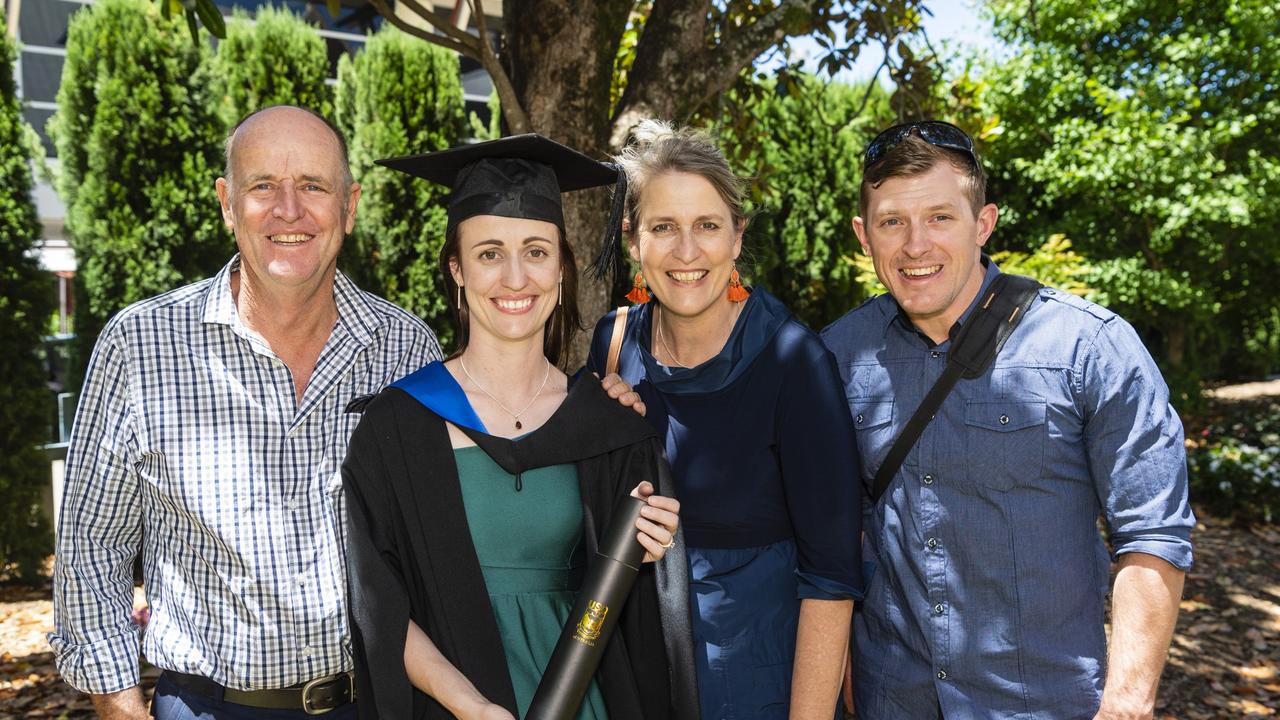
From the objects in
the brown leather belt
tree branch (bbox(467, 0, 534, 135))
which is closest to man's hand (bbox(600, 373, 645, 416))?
the brown leather belt

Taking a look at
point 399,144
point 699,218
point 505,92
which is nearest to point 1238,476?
point 399,144

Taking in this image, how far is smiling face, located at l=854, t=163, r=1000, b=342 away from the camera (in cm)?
227

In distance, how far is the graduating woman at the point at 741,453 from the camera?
2.11 m

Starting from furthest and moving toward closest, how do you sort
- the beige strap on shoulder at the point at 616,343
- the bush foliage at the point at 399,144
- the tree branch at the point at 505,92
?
1. the bush foliage at the point at 399,144
2. the tree branch at the point at 505,92
3. the beige strap on shoulder at the point at 616,343

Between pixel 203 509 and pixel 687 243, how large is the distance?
1.29m

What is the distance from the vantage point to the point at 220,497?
2.18 metres

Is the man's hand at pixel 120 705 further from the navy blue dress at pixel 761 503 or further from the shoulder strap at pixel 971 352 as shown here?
the shoulder strap at pixel 971 352

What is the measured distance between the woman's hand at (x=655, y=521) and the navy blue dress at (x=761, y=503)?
0.27 metres

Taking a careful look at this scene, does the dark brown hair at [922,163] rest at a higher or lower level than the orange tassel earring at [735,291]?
higher

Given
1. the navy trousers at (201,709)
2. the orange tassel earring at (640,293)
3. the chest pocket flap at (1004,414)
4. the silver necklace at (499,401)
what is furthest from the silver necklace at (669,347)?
the navy trousers at (201,709)

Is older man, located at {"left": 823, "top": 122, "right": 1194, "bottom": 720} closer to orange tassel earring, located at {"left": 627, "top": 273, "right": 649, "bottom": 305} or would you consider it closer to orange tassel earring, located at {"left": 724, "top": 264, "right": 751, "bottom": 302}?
orange tassel earring, located at {"left": 724, "top": 264, "right": 751, "bottom": 302}

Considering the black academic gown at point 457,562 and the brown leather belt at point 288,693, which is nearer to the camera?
the black academic gown at point 457,562

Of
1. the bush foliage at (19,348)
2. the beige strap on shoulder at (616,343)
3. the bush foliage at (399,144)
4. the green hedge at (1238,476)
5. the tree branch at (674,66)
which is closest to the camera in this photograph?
the beige strap on shoulder at (616,343)

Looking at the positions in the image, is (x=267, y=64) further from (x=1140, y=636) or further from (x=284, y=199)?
(x=1140, y=636)
